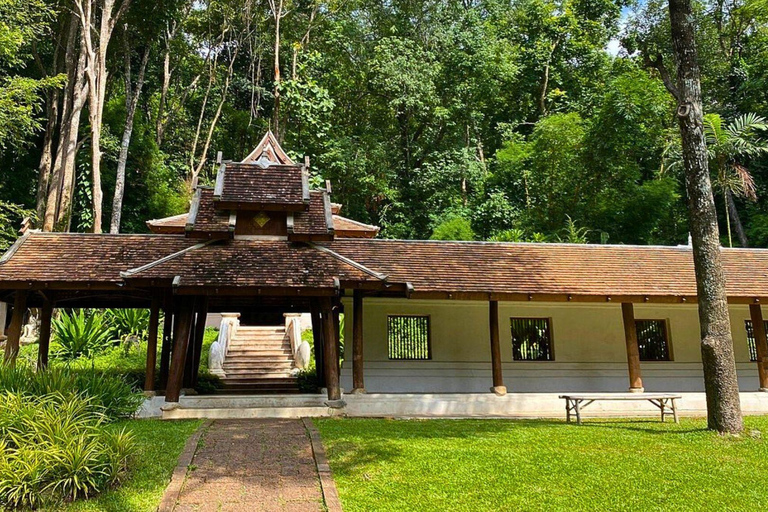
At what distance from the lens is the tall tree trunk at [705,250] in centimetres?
895

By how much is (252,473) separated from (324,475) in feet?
2.79

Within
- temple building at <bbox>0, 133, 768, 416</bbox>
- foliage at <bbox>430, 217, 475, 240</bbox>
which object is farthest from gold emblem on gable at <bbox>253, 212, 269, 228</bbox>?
foliage at <bbox>430, 217, 475, 240</bbox>

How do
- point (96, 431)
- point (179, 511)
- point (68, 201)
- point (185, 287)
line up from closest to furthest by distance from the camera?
1. point (179, 511)
2. point (96, 431)
3. point (185, 287)
4. point (68, 201)

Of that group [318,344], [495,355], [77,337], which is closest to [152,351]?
[318,344]

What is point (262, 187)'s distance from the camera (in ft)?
41.3

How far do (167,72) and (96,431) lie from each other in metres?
24.8

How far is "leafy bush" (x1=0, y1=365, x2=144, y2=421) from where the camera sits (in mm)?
7805

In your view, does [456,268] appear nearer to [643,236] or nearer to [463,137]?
[643,236]

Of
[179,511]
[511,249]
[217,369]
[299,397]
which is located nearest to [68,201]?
[217,369]

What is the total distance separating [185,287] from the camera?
10.4 meters

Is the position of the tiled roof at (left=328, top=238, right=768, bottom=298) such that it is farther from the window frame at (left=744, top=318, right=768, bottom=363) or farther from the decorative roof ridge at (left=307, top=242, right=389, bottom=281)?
the window frame at (left=744, top=318, right=768, bottom=363)

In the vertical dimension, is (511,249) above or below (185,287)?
above

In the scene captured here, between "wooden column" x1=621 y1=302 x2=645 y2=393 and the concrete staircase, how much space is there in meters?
7.79

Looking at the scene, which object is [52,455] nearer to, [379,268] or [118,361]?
[379,268]
